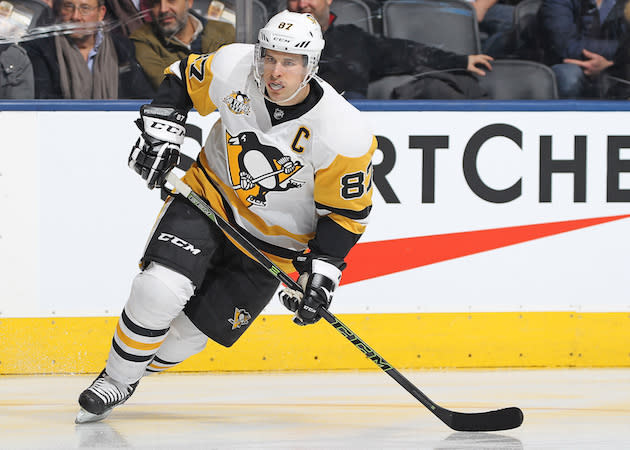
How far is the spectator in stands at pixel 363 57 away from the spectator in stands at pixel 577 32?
0.28 m

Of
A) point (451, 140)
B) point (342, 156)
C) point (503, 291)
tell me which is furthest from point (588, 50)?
point (342, 156)

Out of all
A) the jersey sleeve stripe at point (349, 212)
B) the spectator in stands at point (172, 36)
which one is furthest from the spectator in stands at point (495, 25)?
the jersey sleeve stripe at point (349, 212)

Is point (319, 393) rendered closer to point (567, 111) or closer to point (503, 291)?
point (503, 291)

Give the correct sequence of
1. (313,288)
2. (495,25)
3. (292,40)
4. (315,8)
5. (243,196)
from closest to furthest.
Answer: (292,40) < (313,288) < (243,196) < (315,8) < (495,25)

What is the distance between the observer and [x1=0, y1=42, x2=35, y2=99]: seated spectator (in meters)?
3.70

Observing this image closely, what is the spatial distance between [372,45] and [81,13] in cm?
110

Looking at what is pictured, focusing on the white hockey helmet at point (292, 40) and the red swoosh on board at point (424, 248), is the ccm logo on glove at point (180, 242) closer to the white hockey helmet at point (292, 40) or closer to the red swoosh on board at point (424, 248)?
the white hockey helmet at point (292, 40)

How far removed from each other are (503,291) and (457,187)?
0.43 m

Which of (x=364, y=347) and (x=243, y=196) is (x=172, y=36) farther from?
(x=364, y=347)

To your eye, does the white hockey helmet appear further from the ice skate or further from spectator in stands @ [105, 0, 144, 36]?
spectator in stands @ [105, 0, 144, 36]

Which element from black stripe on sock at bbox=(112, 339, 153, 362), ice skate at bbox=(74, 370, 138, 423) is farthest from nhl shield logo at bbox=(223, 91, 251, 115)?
ice skate at bbox=(74, 370, 138, 423)

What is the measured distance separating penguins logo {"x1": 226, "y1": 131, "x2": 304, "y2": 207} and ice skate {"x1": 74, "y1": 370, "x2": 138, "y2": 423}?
0.68m

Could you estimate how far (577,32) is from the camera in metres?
4.00

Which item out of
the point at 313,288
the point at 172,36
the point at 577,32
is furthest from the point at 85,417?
the point at 577,32
